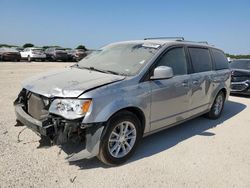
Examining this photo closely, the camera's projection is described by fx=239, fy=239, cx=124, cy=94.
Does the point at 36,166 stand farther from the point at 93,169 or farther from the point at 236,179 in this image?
the point at 236,179

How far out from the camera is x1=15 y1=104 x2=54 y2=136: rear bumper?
3086 millimetres

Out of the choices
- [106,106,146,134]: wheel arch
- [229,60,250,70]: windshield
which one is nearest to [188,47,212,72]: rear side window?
[106,106,146,134]: wheel arch

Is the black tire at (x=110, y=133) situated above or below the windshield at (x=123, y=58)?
below

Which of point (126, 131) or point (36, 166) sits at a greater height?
point (126, 131)

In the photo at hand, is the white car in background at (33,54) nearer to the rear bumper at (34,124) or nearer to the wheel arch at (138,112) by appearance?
the rear bumper at (34,124)

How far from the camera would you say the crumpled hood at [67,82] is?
3120mm

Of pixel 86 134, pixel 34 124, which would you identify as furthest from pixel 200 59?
pixel 34 124

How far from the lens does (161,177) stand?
3258 mm

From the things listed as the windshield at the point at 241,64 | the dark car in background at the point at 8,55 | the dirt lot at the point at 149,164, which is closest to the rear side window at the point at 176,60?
the dirt lot at the point at 149,164

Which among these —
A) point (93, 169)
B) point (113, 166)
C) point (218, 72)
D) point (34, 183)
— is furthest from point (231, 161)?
point (34, 183)

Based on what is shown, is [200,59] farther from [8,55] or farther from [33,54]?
[33,54]

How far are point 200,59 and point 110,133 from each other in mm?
2916

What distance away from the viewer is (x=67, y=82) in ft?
11.1

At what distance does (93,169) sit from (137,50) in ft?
6.97
